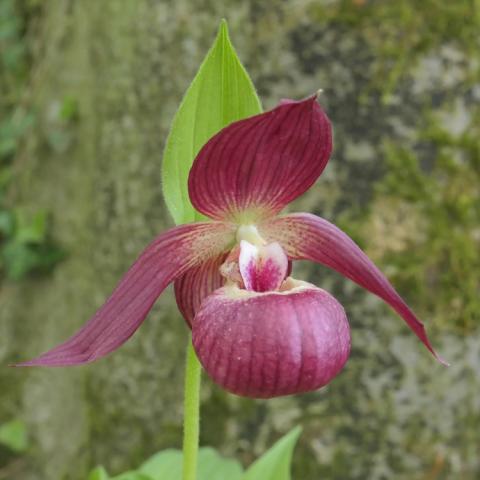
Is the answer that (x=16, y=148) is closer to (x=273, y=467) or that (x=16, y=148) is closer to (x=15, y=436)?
(x=15, y=436)

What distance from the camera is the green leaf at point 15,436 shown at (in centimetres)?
234

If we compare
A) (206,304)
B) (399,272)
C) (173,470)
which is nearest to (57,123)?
(399,272)

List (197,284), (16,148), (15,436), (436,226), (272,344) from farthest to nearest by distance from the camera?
(16,148) → (15,436) → (436,226) → (197,284) → (272,344)

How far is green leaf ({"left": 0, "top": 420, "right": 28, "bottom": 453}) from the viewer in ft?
7.66

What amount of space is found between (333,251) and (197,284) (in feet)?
0.63

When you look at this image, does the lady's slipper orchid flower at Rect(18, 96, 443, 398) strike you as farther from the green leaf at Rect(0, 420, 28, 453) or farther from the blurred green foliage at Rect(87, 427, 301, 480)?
the green leaf at Rect(0, 420, 28, 453)

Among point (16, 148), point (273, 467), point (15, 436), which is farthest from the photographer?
point (16, 148)

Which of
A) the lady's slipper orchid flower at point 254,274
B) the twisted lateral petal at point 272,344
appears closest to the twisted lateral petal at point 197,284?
the lady's slipper orchid flower at point 254,274

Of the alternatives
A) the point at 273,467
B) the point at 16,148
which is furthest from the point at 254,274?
the point at 16,148

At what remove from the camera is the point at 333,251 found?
1004 mm

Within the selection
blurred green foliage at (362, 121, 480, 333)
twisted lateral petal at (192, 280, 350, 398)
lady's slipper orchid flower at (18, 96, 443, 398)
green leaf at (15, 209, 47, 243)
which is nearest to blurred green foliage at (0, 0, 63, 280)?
green leaf at (15, 209, 47, 243)

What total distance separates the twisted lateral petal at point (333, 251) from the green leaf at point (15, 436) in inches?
62.2

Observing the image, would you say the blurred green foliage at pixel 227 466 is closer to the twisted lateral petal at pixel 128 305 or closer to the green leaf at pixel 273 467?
the green leaf at pixel 273 467

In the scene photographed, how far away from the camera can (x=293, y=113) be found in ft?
2.86
